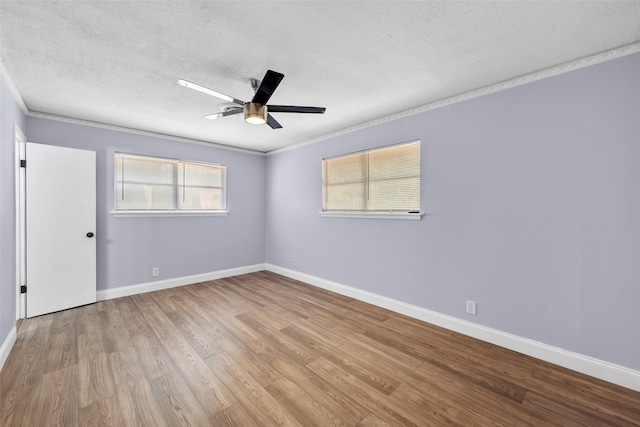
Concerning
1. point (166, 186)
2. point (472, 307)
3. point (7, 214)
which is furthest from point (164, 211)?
point (472, 307)

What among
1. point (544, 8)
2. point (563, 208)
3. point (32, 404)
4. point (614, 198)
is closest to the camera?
point (544, 8)

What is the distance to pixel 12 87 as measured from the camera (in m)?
2.51

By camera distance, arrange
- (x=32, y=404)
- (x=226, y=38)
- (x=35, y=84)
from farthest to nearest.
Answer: (x=35, y=84) → (x=226, y=38) → (x=32, y=404)

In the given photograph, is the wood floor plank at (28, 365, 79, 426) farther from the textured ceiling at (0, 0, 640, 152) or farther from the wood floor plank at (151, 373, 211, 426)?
the textured ceiling at (0, 0, 640, 152)

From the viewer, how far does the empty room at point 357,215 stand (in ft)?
5.62

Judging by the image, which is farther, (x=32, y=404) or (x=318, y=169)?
(x=318, y=169)

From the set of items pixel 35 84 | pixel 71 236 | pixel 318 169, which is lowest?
pixel 71 236

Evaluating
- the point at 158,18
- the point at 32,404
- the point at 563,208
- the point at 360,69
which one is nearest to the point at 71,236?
the point at 32,404

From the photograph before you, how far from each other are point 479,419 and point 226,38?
10.1ft

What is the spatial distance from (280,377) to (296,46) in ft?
8.43

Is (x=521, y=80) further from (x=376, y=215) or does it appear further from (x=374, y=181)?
(x=376, y=215)

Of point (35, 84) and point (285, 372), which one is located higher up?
point (35, 84)

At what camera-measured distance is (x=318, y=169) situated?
175 inches

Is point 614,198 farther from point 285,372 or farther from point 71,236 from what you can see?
point 71,236
